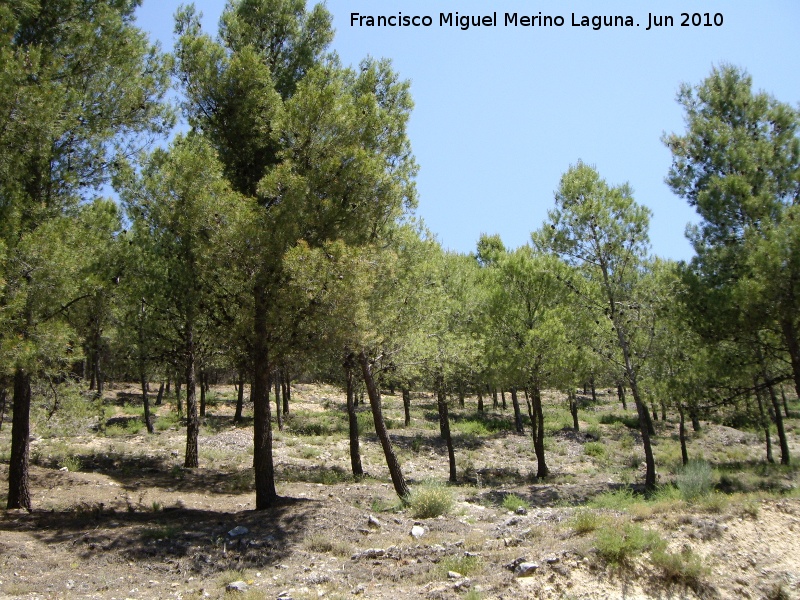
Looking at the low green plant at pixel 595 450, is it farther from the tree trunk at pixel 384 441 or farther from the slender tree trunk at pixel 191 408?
the slender tree trunk at pixel 191 408

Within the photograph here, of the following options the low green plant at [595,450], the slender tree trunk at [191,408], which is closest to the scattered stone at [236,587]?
the slender tree trunk at [191,408]

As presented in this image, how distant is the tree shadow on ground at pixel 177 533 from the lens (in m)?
8.23

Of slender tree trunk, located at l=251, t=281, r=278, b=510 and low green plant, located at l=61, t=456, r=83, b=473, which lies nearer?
slender tree trunk, located at l=251, t=281, r=278, b=510

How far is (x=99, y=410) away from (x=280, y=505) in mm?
4658

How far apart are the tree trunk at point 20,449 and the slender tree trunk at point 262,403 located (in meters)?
4.39

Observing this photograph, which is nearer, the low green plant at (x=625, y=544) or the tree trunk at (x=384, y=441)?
the low green plant at (x=625, y=544)

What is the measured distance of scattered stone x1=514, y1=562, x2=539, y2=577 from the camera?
6.93 metres

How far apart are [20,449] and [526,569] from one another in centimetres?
991

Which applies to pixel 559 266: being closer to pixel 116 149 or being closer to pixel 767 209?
pixel 767 209

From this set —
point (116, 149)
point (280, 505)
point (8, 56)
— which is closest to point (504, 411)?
point (280, 505)

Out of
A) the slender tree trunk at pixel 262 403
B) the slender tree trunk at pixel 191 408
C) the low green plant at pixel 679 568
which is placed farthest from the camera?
the slender tree trunk at pixel 191 408

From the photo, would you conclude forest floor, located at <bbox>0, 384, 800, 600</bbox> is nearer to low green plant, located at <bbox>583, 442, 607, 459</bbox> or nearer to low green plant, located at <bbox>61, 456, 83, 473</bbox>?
low green plant, located at <bbox>61, 456, 83, 473</bbox>

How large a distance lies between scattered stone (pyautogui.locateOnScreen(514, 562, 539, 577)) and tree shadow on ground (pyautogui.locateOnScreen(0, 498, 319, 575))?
3.59 m

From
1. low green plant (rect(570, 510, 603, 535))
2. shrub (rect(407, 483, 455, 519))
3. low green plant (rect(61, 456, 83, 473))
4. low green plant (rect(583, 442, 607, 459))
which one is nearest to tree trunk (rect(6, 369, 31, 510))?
low green plant (rect(61, 456, 83, 473))
